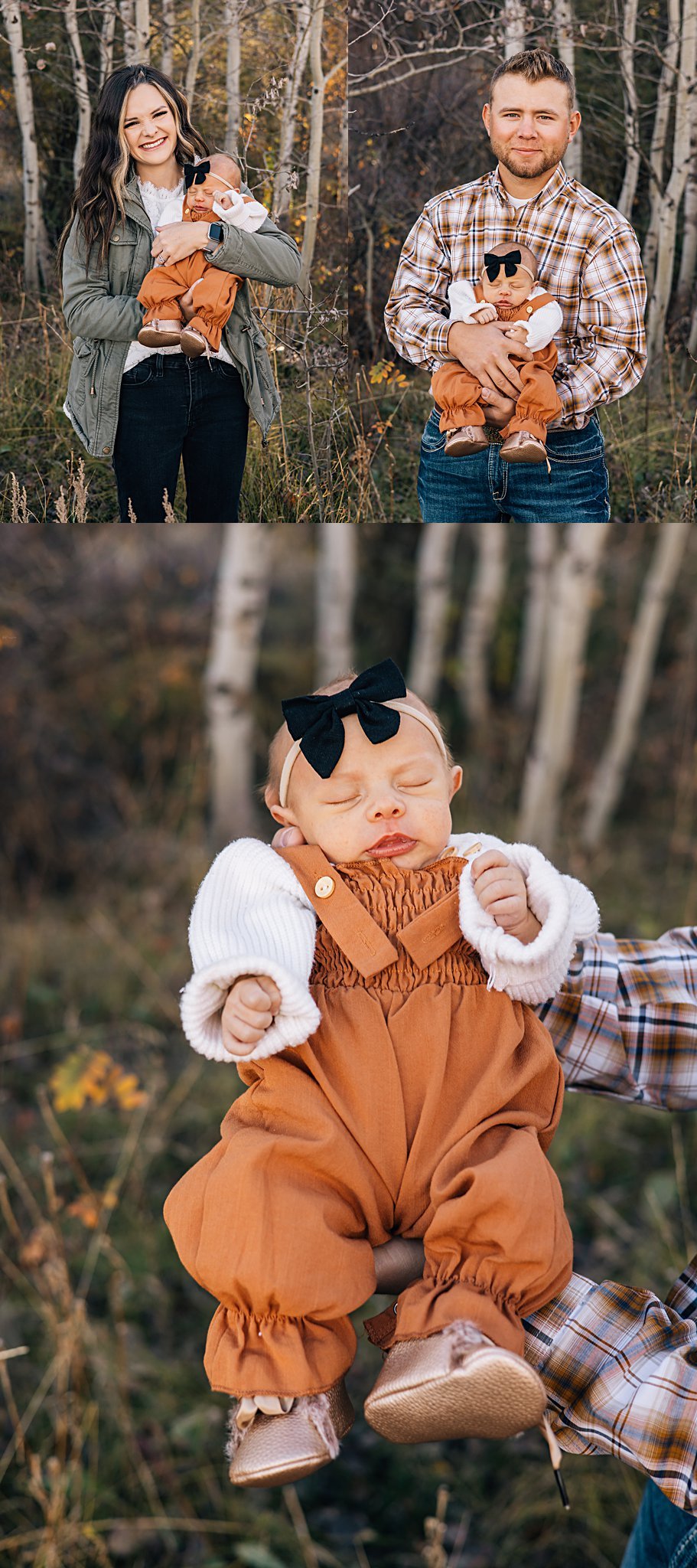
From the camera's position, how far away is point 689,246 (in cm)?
375

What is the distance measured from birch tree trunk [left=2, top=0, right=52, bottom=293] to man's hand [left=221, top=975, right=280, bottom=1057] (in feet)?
8.69

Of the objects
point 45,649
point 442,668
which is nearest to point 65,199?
point 45,649

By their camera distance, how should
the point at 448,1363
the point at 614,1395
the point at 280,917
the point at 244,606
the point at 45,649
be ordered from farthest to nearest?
the point at 45,649 < the point at 244,606 < the point at 280,917 < the point at 614,1395 < the point at 448,1363

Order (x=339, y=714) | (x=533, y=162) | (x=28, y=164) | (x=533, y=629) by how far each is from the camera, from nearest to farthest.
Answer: (x=339, y=714) → (x=533, y=162) → (x=28, y=164) → (x=533, y=629)

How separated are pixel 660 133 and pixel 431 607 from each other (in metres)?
3.08

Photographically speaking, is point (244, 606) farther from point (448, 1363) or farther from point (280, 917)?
point (448, 1363)

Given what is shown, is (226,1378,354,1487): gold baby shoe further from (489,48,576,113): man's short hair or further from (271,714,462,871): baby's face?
(489,48,576,113): man's short hair

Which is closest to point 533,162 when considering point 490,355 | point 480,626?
point 490,355

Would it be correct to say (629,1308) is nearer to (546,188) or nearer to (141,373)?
(141,373)

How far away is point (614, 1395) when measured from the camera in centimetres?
153

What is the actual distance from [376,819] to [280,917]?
0.21 meters

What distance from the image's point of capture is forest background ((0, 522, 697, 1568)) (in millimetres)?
3215

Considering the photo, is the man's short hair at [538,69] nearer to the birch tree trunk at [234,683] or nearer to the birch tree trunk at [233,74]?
the birch tree trunk at [233,74]

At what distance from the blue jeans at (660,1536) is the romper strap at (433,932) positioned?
0.88 meters
